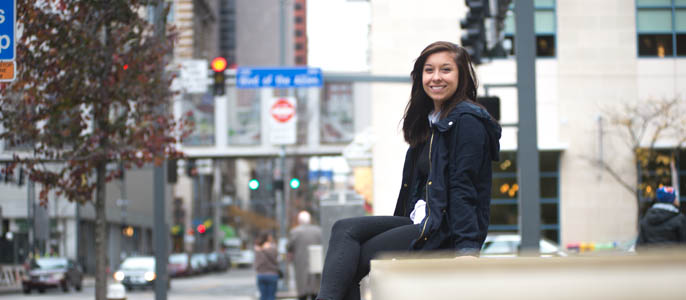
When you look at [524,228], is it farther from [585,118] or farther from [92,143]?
[585,118]

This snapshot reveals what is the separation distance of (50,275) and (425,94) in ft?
102

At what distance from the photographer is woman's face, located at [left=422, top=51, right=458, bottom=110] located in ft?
11.7

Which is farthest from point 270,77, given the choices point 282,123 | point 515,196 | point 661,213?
point 661,213

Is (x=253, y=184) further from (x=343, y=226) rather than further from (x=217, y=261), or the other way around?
(x=217, y=261)

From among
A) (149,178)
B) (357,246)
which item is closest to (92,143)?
(357,246)

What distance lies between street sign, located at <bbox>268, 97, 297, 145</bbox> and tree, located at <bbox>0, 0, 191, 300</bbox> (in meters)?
13.3

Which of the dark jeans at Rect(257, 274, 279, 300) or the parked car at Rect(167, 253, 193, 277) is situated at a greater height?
the dark jeans at Rect(257, 274, 279, 300)

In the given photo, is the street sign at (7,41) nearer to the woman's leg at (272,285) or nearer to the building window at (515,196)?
the woman's leg at (272,285)

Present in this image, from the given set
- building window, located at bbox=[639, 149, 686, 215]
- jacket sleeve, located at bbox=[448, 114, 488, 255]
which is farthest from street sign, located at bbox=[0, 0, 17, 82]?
building window, located at bbox=[639, 149, 686, 215]

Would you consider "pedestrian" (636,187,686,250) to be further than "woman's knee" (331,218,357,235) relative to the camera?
Yes

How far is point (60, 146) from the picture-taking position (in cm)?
1105

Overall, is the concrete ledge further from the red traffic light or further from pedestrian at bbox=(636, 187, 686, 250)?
the red traffic light

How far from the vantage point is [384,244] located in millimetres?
3332

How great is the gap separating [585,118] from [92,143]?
20036 millimetres
